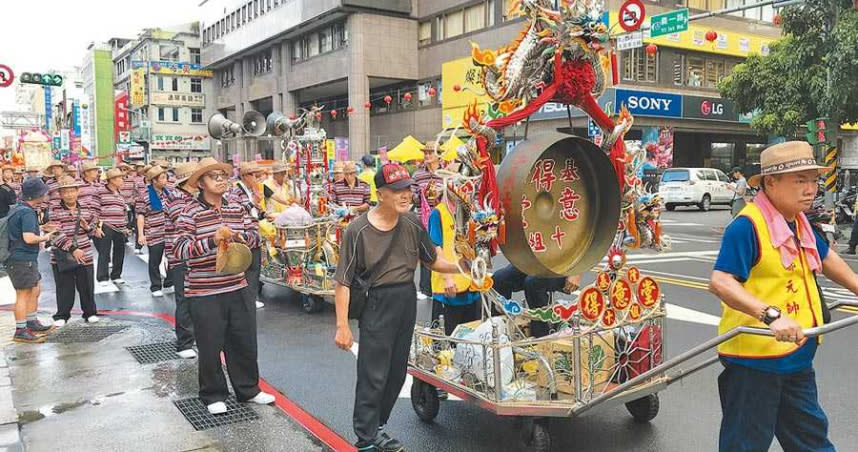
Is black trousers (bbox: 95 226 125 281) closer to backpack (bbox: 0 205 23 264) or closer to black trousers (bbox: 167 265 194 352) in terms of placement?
backpack (bbox: 0 205 23 264)

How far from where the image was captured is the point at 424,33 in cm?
3875

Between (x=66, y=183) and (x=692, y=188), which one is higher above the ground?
(x=66, y=183)

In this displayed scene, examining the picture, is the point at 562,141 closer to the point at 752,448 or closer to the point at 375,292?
the point at 375,292

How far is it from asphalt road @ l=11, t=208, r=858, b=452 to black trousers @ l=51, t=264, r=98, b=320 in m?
1.34

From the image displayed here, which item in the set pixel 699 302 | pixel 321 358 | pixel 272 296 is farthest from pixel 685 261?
pixel 321 358

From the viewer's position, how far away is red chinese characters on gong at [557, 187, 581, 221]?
470 centimetres

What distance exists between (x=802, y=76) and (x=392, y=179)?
53.6 ft

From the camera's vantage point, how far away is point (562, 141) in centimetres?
445

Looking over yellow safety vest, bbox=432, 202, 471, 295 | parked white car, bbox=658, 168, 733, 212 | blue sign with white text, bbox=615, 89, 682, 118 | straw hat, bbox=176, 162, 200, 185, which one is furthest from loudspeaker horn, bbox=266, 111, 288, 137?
parked white car, bbox=658, 168, 733, 212

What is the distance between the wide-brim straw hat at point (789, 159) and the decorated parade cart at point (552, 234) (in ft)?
4.33

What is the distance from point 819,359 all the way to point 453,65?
28.8 metres

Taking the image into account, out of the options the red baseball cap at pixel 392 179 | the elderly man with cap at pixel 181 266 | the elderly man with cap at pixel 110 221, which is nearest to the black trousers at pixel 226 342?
the elderly man with cap at pixel 181 266

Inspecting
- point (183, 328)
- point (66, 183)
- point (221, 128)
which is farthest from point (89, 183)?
point (183, 328)

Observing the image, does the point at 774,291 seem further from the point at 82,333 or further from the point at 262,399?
the point at 82,333
